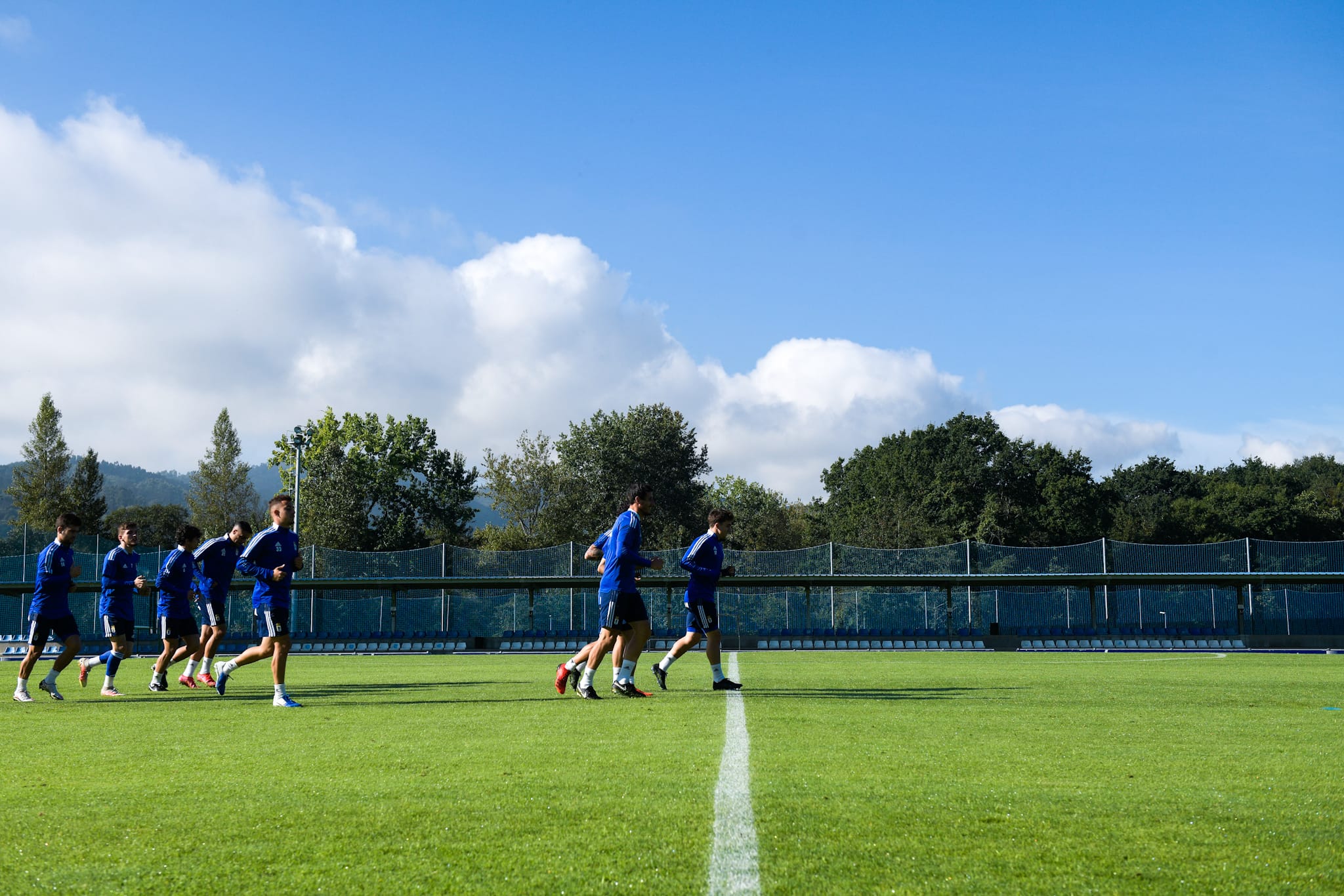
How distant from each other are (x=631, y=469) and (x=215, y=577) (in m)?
54.7

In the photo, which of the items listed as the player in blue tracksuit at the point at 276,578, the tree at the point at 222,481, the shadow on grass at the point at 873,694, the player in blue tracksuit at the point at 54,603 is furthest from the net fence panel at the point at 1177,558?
the tree at the point at 222,481

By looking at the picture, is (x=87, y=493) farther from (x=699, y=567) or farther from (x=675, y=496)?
(x=699, y=567)

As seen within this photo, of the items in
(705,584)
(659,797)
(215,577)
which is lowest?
(659,797)

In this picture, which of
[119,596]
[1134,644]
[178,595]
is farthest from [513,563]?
[119,596]

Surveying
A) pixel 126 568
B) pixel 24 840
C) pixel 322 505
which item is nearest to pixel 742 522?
pixel 322 505

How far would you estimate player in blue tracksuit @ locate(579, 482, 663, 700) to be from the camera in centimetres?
1061

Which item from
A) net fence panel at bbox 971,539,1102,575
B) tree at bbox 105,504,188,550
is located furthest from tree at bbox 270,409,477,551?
net fence panel at bbox 971,539,1102,575

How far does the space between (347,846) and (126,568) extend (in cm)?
1103

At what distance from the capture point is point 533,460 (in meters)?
67.5

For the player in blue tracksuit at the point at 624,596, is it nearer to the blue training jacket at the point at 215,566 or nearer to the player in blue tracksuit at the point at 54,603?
the blue training jacket at the point at 215,566

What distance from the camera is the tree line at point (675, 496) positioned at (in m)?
64.9

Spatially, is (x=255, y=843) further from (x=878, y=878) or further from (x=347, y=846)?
(x=878, y=878)

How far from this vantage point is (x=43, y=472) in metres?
77.9

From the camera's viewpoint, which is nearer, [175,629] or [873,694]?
[873,694]
